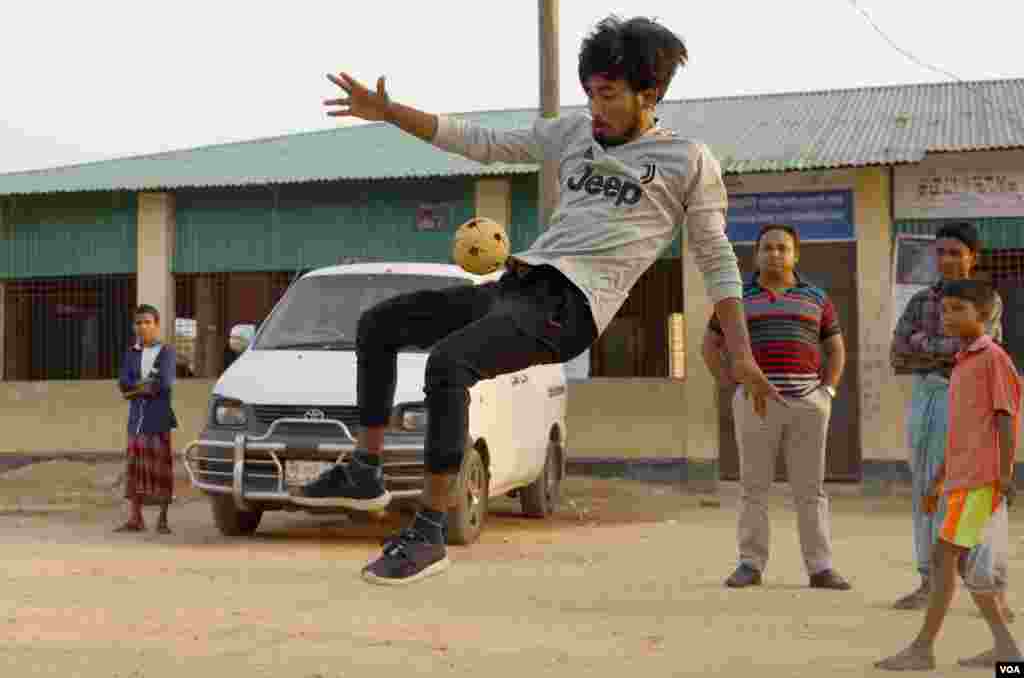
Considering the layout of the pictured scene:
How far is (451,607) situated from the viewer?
6406 mm

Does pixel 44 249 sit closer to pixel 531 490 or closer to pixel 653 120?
pixel 531 490

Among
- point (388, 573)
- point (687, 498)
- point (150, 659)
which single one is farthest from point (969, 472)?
point (687, 498)

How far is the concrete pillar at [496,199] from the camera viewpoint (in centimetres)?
1539

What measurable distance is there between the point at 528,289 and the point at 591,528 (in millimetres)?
7377

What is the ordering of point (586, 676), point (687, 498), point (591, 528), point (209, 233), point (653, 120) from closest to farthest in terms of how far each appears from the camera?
point (653, 120)
point (586, 676)
point (591, 528)
point (687, 498)
point (209, 233)

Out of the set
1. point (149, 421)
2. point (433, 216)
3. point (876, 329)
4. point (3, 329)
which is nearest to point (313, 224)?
point (433, 216)

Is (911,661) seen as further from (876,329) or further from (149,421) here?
(876,329)

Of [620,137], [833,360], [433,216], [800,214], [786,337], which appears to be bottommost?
[833,360]

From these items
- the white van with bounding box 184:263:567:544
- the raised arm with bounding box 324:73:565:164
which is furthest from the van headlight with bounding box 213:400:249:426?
the raised arm with bounding box 324:73:565:164

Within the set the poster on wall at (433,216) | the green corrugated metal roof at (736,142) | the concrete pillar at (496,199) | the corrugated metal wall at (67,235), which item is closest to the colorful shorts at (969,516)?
the green corrugated metal roof at (736,142)

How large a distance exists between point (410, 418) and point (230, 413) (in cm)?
125

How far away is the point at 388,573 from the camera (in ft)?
11.6

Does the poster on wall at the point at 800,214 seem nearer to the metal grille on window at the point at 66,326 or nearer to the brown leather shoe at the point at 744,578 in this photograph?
the brown leather shoe at the point at 744,578

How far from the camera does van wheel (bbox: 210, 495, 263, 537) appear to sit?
30.5 feet
